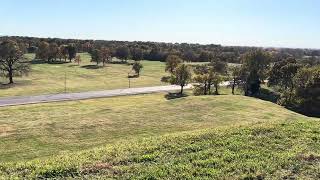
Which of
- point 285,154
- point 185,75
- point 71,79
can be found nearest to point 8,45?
Answer: point 71,79

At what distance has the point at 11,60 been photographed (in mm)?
104250

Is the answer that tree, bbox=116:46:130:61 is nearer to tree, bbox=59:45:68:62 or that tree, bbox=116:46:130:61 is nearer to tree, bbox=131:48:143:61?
tree, bbox=131:48:143:61

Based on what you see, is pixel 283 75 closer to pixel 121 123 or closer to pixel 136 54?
pixel 121 123

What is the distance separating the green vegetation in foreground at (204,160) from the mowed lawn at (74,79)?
228ft

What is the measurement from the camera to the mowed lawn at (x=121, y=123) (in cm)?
3575

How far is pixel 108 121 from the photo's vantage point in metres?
45.3

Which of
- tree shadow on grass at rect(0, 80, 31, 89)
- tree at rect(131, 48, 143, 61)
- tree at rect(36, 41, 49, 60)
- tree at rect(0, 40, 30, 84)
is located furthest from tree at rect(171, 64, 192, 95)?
tree at rect(131, 48, 143, 61)

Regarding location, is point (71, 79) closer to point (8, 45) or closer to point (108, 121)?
point (8, 45)

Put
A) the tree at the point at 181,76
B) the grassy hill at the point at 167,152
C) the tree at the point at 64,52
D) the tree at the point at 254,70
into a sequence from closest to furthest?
the grassy hill at the point at 167,152 → the tree at the point at 254,70 → the tree at the point at 181,76 → the tree at the point at 64,52

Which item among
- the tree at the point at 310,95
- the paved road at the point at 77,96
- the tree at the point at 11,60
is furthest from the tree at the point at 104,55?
the tree at the point at 310,95

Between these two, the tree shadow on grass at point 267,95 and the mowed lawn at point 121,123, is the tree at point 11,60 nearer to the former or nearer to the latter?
the mowed lawn at point 121,123

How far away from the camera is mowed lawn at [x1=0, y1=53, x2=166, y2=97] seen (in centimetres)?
9607

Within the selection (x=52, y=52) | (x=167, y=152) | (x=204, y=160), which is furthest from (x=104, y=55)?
(x=204, y=160)

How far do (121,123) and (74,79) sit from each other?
7587 centimetres
